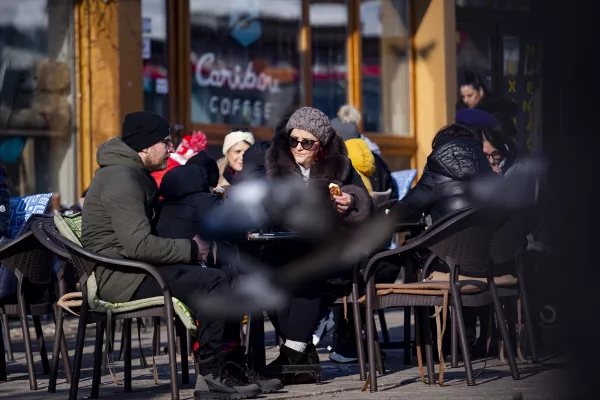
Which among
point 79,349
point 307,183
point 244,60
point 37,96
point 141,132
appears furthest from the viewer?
point 244,60

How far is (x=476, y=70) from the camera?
627 inches

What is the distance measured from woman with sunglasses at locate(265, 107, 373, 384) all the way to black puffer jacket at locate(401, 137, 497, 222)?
2.27 ft

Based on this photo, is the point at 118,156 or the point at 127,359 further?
the point at 127,359

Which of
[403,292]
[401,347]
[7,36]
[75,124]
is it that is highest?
[7,36]

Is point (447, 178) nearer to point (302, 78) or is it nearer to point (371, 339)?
point (371, 339)

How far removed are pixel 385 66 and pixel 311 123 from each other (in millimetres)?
9498

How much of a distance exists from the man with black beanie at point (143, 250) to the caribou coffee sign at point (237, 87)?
24.7 feet

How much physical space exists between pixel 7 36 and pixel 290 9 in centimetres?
384

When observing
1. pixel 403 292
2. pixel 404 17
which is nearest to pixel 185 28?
pixel 404 17

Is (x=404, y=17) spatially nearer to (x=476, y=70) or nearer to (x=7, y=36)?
(x=476, y=70)

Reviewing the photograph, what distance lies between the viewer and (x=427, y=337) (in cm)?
545

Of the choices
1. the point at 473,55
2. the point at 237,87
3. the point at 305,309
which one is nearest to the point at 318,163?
the point at 305,309

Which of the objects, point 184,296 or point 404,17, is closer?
point 184,296

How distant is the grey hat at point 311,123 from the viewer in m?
5.65
